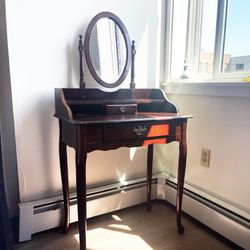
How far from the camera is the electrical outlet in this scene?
1.48 m

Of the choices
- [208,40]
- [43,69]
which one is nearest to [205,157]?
[208,40]

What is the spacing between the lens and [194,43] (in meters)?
1.66

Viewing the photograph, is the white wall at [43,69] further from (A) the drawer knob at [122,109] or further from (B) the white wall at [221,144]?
(B) the white wall at [221,144]

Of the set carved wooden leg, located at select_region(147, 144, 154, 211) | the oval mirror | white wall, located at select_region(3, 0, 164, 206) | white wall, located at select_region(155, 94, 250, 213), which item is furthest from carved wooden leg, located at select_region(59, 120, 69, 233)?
white wall, located at select_region(155, 94, 250, 213)

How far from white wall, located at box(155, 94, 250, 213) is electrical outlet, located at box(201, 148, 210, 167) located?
0.07 feet

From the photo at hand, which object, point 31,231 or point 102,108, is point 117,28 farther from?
point 31,231

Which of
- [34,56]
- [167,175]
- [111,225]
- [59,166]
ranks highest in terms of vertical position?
[34,56]

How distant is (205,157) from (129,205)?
61 cm

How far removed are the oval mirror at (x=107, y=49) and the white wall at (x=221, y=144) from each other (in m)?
0.48

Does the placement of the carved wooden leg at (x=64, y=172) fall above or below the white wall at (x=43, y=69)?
below

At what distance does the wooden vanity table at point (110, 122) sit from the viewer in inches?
41.5

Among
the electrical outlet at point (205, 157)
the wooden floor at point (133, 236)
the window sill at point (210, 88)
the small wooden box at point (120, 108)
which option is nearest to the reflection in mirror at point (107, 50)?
the small wooden box at point (120, 108)

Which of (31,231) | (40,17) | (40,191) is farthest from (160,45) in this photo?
(31,231)

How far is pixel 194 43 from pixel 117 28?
1.82 ft
